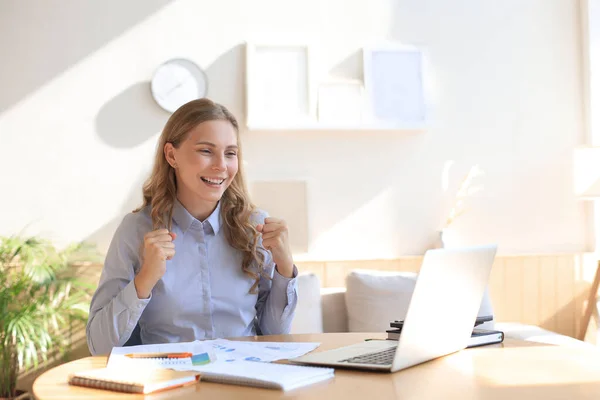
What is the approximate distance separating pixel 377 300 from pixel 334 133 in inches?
41.8

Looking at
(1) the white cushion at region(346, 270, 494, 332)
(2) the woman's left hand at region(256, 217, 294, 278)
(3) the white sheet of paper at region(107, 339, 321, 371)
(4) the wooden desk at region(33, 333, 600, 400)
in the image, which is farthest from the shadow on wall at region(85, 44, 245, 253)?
(4) the wooden desk at region(33, 333, 600, 400)

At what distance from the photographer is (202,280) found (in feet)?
7.57

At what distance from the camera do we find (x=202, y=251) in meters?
2.34

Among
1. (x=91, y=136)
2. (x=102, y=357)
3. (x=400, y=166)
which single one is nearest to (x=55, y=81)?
(x=91, y=136)

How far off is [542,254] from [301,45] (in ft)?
5.86

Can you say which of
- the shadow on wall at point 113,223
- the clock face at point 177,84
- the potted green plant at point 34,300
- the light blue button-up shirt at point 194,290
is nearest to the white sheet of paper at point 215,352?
the light blue button-up shirt at point 194,290

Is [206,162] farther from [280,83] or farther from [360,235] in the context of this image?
[360,235]

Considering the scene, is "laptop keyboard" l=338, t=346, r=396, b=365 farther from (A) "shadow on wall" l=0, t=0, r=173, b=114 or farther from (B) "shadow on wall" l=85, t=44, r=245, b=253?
(A) "shadow on wall" l=0, t=0, r=173, b=114

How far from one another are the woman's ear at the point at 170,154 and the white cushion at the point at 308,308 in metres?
1.39

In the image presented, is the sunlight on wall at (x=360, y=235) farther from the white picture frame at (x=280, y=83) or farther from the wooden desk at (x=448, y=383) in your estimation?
the wooden desk at (x=448, y=383)

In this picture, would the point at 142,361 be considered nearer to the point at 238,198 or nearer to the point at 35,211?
the point at 238,198

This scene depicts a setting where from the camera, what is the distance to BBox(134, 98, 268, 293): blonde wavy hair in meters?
2.36

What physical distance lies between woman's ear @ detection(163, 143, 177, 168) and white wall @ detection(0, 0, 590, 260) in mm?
1813

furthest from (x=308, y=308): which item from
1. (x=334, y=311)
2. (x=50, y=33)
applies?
(x=50, y=33)
